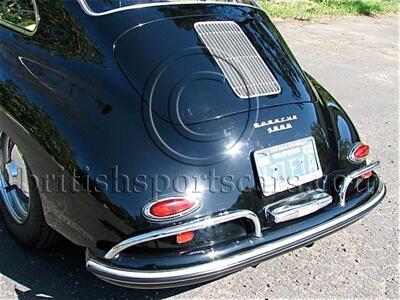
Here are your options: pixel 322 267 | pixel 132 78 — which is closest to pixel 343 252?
pixel 322 267

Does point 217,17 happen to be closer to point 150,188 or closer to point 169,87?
point 169,87

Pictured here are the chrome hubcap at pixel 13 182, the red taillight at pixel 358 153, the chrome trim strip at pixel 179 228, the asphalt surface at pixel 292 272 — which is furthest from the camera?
the chrome hubcap at pixel 13 182

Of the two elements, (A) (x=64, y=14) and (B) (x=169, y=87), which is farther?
(A) (x=64, y=14)

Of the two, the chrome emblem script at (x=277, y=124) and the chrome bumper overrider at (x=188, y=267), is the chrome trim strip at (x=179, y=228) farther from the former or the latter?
the chrome emblem script at (x=277, y=124)

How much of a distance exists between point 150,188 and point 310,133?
3.33 feet

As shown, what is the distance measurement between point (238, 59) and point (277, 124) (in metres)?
0.54

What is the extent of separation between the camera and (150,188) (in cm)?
241

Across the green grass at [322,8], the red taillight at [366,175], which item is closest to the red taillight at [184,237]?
the red taillight at [366,175]

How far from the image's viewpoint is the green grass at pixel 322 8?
35.1ft

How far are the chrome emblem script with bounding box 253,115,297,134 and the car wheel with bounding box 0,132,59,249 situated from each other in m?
1.31

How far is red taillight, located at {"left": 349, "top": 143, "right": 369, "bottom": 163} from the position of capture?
2959 millimetres
